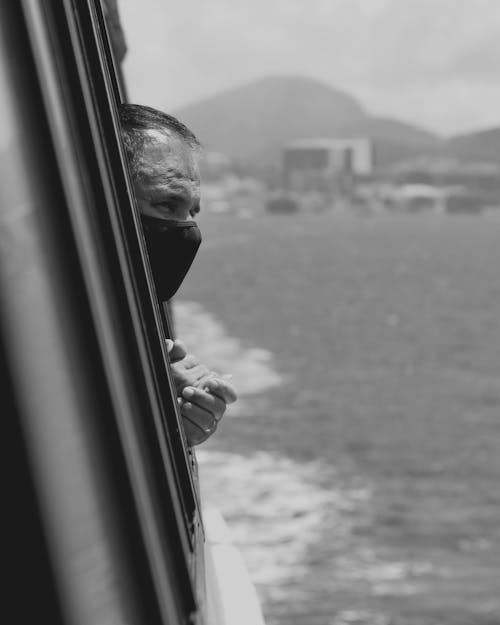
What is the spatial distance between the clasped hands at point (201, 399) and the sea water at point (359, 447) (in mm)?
17212

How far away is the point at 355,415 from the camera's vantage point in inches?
1489

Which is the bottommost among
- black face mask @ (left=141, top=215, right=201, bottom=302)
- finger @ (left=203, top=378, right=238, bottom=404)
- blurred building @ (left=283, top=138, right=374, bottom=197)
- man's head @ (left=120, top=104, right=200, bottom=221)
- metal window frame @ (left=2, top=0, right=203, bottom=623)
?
blurred building @ (left=283, top=138, right=374, bottom=197)

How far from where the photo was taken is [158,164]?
1709mm

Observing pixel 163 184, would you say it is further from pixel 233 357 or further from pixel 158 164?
pixel 233 357

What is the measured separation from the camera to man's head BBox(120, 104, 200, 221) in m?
1.70

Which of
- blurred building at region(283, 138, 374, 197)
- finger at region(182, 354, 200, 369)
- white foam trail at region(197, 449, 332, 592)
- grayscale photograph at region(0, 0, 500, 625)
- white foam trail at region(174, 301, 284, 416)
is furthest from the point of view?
blurred building at region(283, 138, 374, 197)

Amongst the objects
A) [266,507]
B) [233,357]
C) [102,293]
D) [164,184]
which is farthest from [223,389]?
[233,357]

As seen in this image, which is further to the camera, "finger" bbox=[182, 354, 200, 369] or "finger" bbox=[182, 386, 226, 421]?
"finger" bbox=[182, 354, 200, 369]

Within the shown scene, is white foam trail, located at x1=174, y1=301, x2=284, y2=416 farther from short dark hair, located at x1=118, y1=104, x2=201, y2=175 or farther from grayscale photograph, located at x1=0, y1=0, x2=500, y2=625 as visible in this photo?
short dark hair, located at x1=118, y1=104, x2=201, y2=175

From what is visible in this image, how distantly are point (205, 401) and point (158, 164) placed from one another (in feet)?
1.11

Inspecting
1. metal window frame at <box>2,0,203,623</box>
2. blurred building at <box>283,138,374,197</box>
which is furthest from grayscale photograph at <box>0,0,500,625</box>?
blurred building at <box>283,138,374,197</box>

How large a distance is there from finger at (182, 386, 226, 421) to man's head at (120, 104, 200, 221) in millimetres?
247

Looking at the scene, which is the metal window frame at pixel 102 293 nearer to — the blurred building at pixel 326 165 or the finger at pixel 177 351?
the finger at pixel 177 351

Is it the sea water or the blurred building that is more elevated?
the sea water
